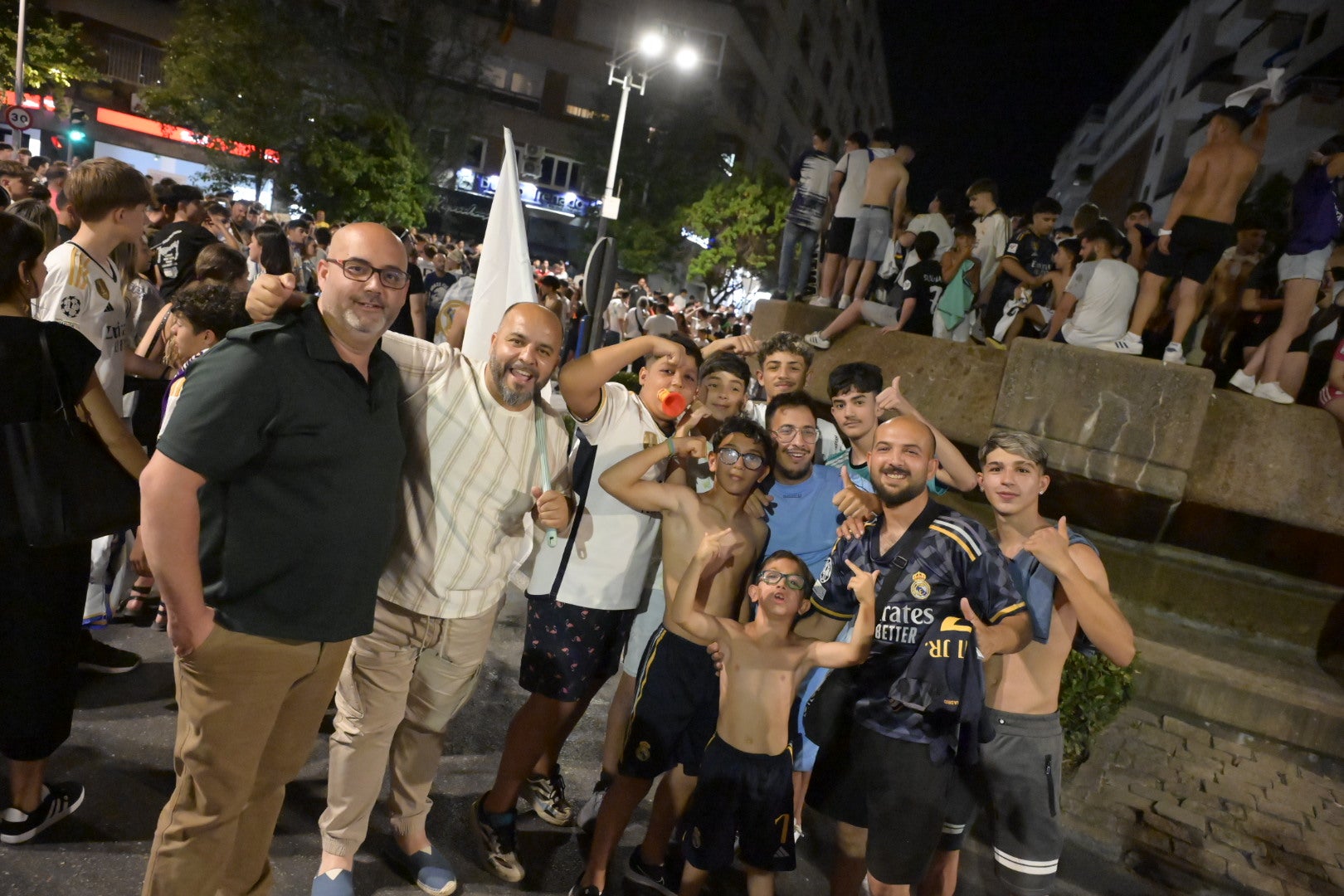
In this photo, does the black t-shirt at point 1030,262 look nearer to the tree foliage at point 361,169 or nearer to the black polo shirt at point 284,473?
the black polo shirt at point 284,473

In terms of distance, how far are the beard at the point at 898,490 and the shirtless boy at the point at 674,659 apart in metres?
0.51

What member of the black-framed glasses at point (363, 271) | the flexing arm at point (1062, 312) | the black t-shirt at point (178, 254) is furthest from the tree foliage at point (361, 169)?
the black-framed glasses at point (363, 271)

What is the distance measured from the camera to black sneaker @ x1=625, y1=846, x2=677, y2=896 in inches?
134

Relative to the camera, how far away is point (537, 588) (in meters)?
3.48

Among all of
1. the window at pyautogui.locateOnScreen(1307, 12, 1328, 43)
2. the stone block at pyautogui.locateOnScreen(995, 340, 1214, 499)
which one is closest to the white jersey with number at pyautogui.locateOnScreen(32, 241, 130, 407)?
the stone block at pyautogui.locateOnScreen(995, 340, 1214, 499)

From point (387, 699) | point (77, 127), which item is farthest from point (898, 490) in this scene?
point (77, 127)

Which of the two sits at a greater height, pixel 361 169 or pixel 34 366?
pixel 361 169

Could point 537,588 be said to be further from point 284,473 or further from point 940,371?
point 940,371

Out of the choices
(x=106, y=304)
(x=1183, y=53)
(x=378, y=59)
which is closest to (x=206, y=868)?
(x=106, y=304)

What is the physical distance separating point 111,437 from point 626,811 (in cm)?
241

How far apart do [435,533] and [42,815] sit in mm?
1868

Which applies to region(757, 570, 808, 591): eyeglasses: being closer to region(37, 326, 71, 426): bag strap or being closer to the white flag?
the white flag

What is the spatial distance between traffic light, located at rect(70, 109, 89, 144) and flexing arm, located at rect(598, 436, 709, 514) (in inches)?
843

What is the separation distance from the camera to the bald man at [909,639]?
9.53 feet
